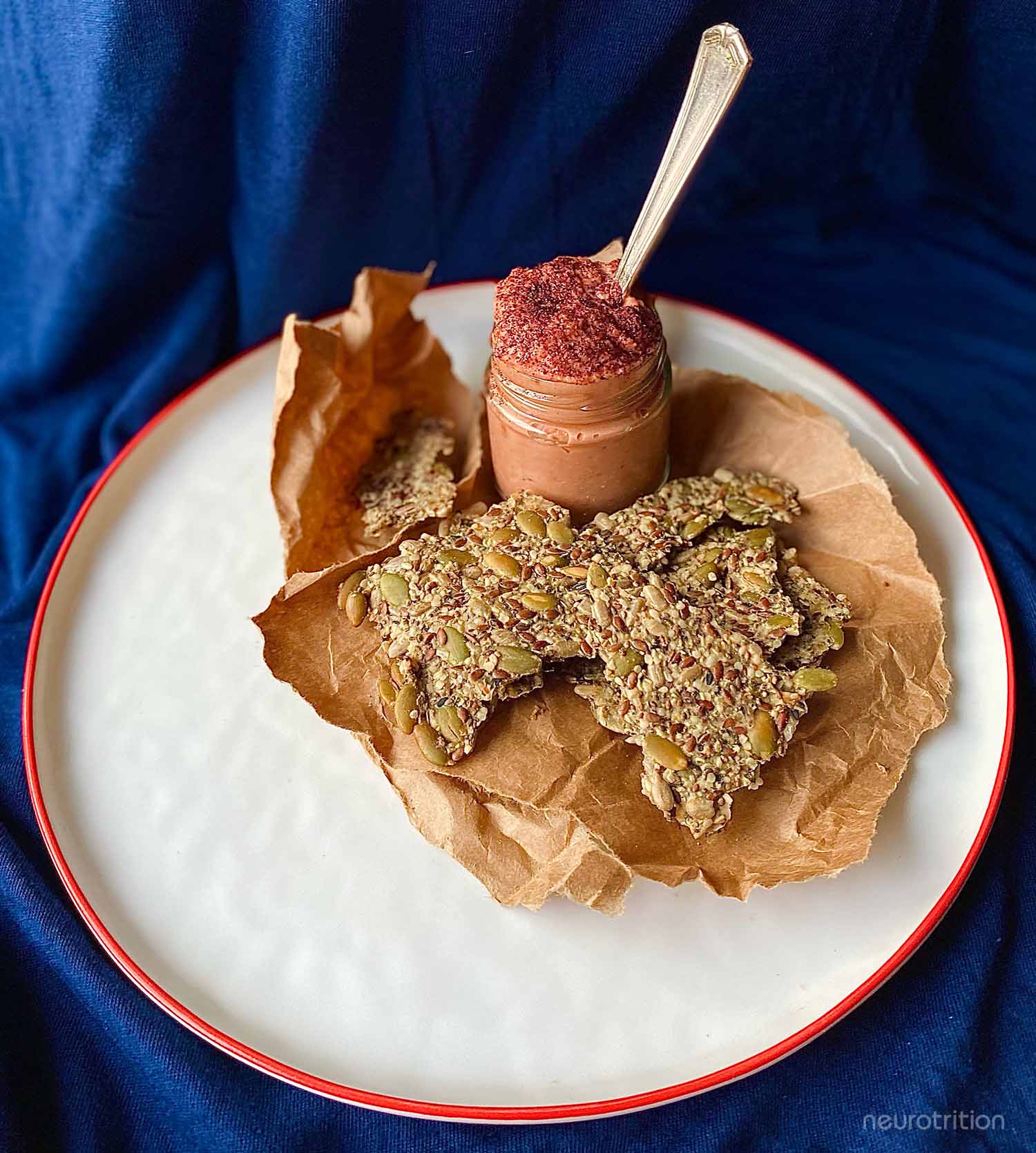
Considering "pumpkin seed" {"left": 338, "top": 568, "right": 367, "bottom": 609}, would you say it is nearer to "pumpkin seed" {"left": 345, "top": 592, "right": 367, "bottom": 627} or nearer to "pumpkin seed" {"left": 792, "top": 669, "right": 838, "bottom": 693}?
"pumpkin seed" {"left": 345, "top": 592, "right": 367, "bottom": 627}

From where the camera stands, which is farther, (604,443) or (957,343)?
(957,343)

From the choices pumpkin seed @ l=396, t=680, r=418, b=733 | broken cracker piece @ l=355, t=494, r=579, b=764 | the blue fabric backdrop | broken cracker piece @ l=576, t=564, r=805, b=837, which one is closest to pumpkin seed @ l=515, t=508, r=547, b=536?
broken cracker piece @ l=355, t=494, r=579, b=764

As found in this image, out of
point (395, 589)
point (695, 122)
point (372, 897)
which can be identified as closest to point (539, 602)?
point (395, 589)

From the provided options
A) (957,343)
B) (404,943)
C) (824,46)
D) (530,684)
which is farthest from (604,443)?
(957,343)

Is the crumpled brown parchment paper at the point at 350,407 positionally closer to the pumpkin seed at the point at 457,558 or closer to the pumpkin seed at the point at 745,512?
the pumpkin seed at the point at 457,558

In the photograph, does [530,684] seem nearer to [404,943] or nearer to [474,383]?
[404,943]

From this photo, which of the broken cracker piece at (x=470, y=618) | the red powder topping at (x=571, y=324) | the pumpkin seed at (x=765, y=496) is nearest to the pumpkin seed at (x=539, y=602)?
the broken cracker piece at (x=470, y=618)
